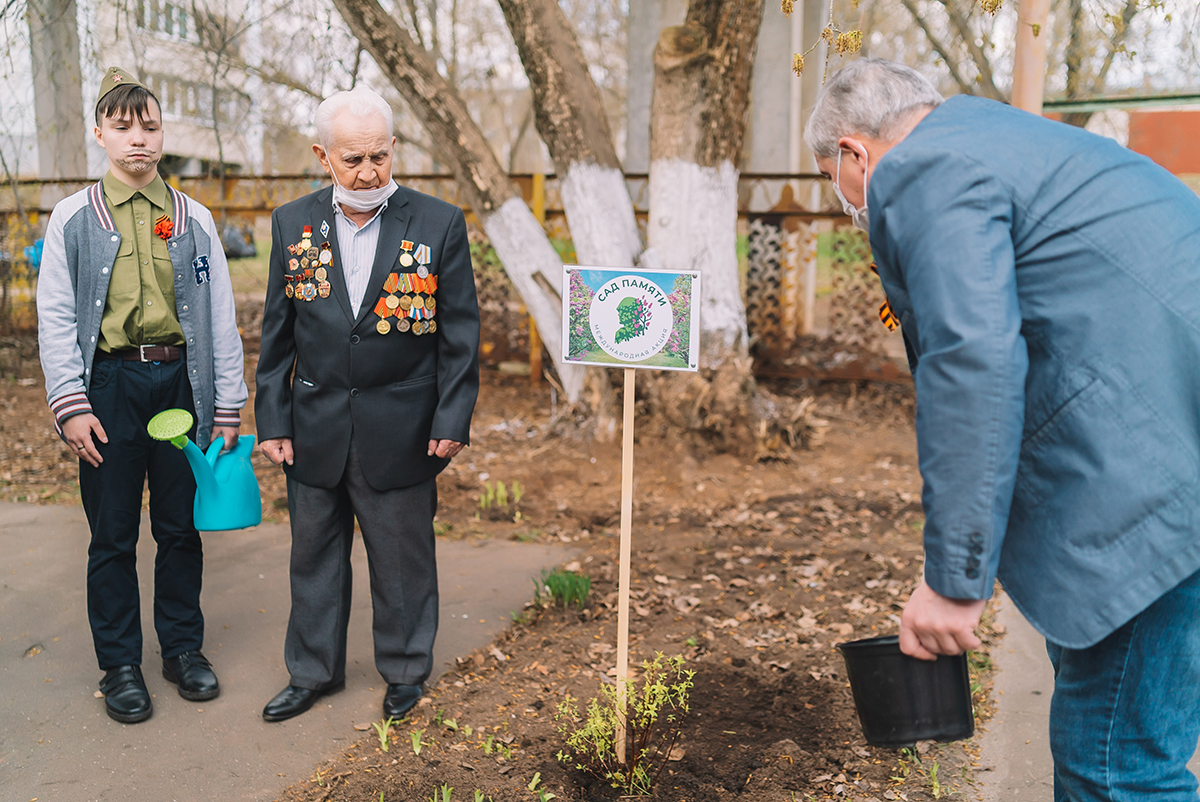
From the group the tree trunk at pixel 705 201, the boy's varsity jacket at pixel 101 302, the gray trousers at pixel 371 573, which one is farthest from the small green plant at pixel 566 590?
the tree trunk at pixel 705 201

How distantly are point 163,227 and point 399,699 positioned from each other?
178 cm

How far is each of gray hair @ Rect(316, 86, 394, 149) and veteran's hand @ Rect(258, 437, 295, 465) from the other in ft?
3.21

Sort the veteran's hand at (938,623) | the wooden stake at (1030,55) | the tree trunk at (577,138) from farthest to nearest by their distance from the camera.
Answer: the tree trunk at (577,138) → the wooden stake at (1030,55) → the veteran's hand at (938,623)

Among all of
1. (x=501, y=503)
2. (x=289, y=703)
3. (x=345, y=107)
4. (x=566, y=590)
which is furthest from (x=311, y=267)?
(x=501, y=503)

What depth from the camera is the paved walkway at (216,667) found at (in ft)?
9.50

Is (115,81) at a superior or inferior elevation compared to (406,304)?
superior

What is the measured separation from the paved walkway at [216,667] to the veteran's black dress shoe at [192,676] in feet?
0.13

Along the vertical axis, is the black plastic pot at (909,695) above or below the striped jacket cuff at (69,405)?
below

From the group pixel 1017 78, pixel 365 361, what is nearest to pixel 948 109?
pixel 365 361

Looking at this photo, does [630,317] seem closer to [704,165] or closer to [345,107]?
[345,107]

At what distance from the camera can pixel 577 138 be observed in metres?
5.94

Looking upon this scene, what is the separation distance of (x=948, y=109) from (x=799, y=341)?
6.62m

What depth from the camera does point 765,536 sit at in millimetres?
5062

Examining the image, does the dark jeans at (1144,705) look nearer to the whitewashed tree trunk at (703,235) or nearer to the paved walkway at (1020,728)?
the paved walkway at (1020,728)
